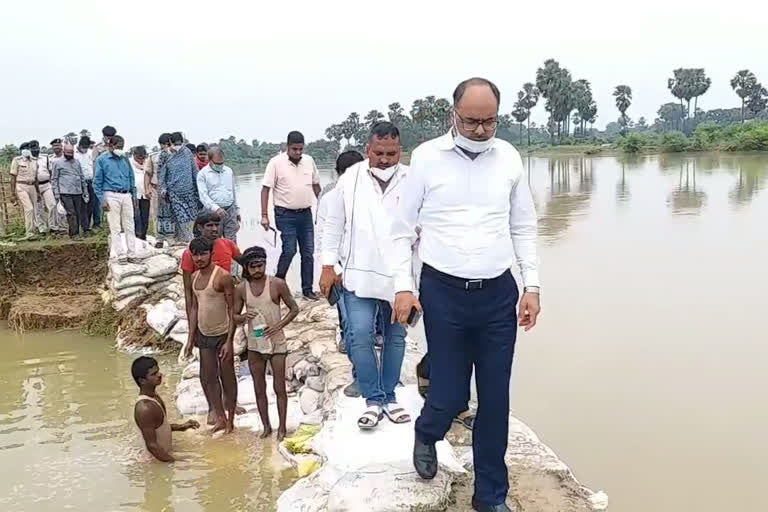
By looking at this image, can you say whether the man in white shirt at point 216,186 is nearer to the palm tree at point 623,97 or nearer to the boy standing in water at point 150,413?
the boy standing in water at point 150,413

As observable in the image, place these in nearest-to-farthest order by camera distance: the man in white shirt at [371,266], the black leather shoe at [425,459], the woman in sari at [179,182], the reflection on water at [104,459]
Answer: the black leather shoe at [425,459] → the man in white shirt at [371,266] → the reflection on water at [104,459] → the woman in sari at [179,182]

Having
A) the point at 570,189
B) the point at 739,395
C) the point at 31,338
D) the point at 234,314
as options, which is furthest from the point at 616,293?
the point at 570,189

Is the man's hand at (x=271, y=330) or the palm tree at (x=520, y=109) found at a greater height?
the palm tree at (x=520, y=109)

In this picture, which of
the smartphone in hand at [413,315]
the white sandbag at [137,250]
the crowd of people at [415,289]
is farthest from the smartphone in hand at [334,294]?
the white sandbag at [137,250]


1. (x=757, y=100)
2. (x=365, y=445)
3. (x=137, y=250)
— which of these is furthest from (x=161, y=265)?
(x=757, y=100)

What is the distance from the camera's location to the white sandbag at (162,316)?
773 centimetres

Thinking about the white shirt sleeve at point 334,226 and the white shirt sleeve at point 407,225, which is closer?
the white shirt sleeve at point 407,225

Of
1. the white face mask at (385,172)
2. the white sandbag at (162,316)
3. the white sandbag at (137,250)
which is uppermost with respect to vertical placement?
the white face mask at (385,172)

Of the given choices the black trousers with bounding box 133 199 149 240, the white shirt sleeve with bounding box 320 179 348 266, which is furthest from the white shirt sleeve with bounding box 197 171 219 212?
the white shirt sleeve with bounding box 320 179 348 266

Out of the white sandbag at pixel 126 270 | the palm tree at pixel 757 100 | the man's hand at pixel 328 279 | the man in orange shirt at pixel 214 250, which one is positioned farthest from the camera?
the palm tree at pixel 757 100

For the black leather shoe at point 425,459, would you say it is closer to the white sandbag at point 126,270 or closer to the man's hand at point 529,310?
the man's hand at point 529,310

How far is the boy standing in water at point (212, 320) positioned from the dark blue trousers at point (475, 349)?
245cm

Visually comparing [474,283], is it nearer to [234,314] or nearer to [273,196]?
[234,314]

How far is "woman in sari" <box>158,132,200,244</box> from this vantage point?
8164 millimetres
